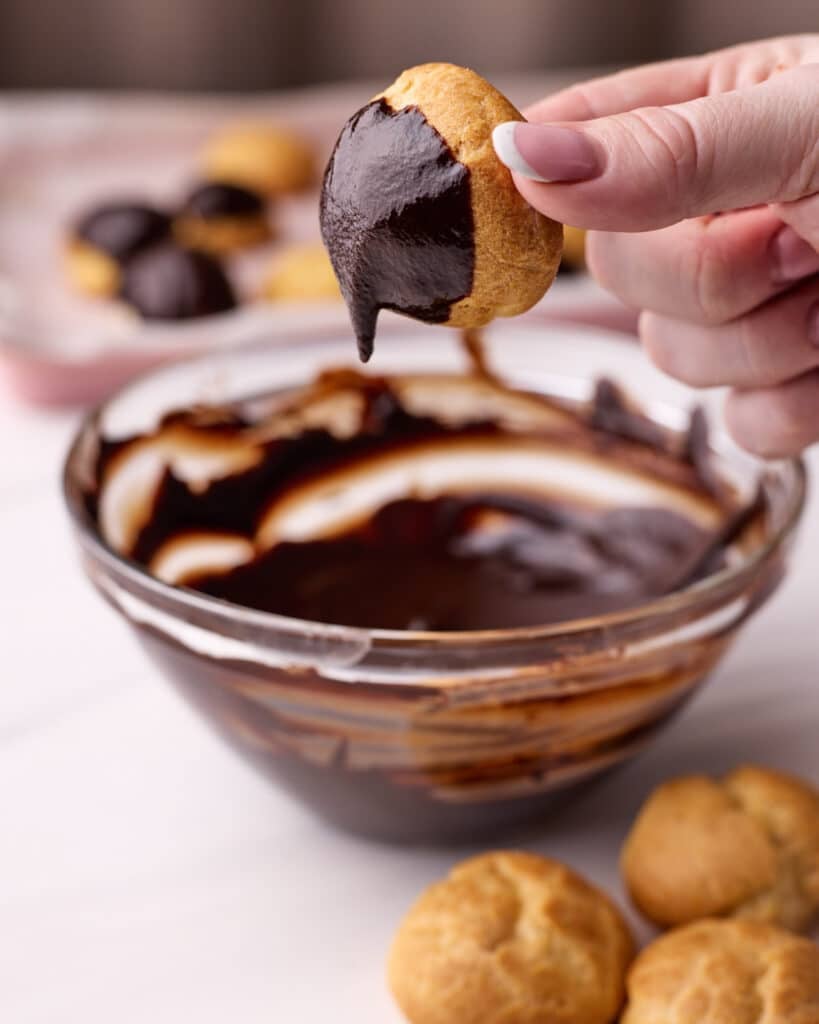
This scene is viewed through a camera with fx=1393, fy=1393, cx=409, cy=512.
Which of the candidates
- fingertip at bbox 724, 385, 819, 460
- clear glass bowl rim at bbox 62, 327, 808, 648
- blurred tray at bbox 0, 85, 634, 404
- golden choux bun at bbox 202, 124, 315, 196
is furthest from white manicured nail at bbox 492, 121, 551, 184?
golden choux bun at bbox 202, 124, 315, 196

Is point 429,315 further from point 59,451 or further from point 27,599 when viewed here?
point 59,451

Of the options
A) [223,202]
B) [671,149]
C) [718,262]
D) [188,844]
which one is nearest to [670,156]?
[671,149]

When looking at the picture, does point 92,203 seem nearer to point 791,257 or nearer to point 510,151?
point 791,257

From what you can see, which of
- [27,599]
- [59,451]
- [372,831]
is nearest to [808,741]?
[372,831]

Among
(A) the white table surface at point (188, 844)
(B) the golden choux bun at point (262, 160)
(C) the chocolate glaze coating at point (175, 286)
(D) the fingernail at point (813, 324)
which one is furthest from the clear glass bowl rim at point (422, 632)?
(B) the golden choux bun at point (262, 160)

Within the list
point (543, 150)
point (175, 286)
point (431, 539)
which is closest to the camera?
point (543, 150)

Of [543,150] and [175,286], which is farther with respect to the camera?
[175,286]

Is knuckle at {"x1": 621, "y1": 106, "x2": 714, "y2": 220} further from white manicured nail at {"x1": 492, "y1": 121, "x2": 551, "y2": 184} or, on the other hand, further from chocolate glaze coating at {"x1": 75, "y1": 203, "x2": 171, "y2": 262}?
chocolate glaze coating at {"x1": 75, "y1": 203, "x2": 171, "y2": 262}
